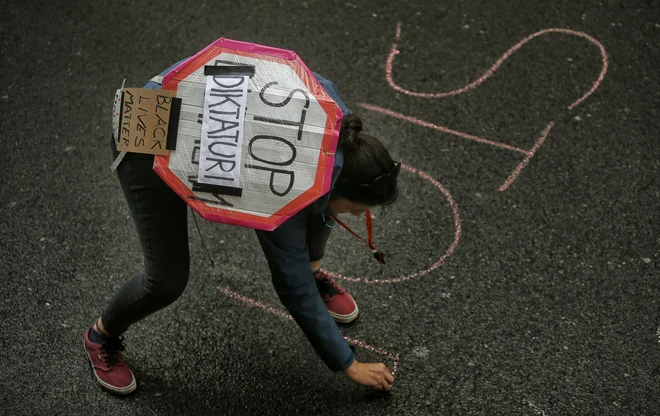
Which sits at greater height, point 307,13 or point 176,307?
point 307,13

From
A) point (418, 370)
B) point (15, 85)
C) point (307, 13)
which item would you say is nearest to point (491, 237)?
point (418, 370)

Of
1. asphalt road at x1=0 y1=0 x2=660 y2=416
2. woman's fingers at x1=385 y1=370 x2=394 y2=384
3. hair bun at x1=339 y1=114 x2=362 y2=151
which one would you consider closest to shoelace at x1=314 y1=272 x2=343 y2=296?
asphalt road at x1=0 y1=0 x2=660 y2=416

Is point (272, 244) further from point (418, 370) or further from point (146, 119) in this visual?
point (418, 370)

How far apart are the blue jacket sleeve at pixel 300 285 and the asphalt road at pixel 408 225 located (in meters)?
0.45

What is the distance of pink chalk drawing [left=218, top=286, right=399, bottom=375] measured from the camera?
Result: 294cm

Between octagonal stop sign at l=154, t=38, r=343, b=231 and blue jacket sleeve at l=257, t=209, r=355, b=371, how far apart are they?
13cm

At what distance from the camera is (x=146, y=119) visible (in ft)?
7.00

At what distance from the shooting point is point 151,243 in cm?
243

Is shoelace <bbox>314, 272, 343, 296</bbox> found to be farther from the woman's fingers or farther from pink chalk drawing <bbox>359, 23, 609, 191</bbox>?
pink chalk drawing <bbox>359, 23, 609, 191</bbox>

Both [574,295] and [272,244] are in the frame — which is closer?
[272,244]

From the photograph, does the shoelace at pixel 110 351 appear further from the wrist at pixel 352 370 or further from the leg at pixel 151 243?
the wrist at pixel 352 370

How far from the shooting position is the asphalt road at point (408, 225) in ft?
9.42

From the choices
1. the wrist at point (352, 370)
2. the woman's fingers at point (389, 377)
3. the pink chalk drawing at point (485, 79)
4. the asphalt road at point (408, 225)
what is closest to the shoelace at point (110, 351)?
the asphalt road at point (408, 225)

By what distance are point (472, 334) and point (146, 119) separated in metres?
1.59
